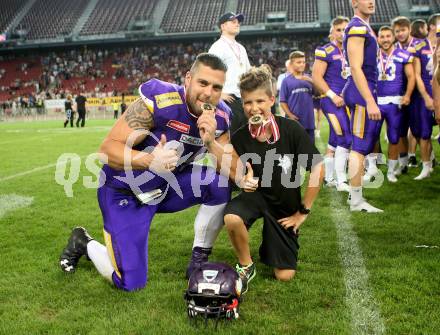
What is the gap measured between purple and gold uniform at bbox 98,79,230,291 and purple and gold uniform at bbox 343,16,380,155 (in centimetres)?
191

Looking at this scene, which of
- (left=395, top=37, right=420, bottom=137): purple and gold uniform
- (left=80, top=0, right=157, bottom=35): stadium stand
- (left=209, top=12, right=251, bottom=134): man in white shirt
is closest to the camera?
(left=209, top=12, right=251, bottom=134): man in white shirt

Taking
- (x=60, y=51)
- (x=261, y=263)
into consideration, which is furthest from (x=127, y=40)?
(x=261, y=263)

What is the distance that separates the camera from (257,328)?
8.32ft

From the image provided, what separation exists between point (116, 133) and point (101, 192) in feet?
1.69

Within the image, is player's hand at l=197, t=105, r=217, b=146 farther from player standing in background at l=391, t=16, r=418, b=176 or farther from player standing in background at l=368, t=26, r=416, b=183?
player standing in background at l=391, t=16, r=418, b=176

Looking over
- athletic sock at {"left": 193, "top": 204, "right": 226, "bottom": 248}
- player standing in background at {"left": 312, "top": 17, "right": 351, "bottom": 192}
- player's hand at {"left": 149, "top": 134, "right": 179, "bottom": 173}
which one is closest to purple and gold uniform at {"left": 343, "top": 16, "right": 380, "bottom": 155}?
player standing in background at {"left": 312, "top": 17, "right": 351, "bottom": 192}

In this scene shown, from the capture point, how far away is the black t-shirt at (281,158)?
336 cm

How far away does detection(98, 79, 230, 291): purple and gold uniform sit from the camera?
3.13m

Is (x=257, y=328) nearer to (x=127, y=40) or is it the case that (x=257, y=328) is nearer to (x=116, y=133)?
(x=116, y=133)

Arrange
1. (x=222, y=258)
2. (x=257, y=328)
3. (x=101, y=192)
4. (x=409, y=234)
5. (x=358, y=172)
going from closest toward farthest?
(x=257, y=328) < (x=101, y=192) < (x=222, y=258) < (x=409, y=234) < (x=358, y=172)

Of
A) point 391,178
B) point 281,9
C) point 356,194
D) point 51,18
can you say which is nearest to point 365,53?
point 356,194

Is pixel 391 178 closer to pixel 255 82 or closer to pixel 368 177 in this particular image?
pixel 368 177

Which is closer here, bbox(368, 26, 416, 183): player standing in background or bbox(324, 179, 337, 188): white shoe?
bbox(368, 26, 416, 183): player standing in background

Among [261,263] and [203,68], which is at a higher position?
[203,68]
